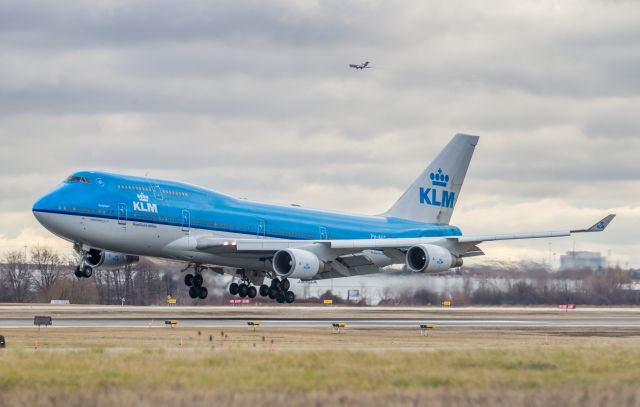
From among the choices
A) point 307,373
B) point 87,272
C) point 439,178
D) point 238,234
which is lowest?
point 307,373

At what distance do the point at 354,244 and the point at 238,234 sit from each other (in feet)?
22.7

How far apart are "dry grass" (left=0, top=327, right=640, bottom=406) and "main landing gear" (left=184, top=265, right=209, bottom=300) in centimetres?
2597

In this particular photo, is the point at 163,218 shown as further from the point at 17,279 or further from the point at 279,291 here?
the point at 17,279

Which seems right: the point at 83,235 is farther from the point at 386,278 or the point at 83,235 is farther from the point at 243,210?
the point at 386,278

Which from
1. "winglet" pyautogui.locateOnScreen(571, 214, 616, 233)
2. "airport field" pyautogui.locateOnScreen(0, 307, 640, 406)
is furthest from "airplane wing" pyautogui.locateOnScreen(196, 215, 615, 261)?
"airport field" pyautogui.locateOnScreen(0, 307, 640, 406)

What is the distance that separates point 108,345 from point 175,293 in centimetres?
6304

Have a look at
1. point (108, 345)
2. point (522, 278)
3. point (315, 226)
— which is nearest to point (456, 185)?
point (522, 278)

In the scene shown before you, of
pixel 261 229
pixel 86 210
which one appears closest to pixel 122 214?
pixel 86 210

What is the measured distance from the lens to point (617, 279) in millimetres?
94500

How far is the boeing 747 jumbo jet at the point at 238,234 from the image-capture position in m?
61.1

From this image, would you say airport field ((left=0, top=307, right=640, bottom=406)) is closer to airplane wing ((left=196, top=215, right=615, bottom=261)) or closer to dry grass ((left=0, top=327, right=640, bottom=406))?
dry grass ((left=0, top=327, right=640, bottom=406))

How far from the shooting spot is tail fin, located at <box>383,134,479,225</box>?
8112 centimetres

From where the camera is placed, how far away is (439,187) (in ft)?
271

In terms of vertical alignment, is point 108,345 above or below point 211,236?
below
